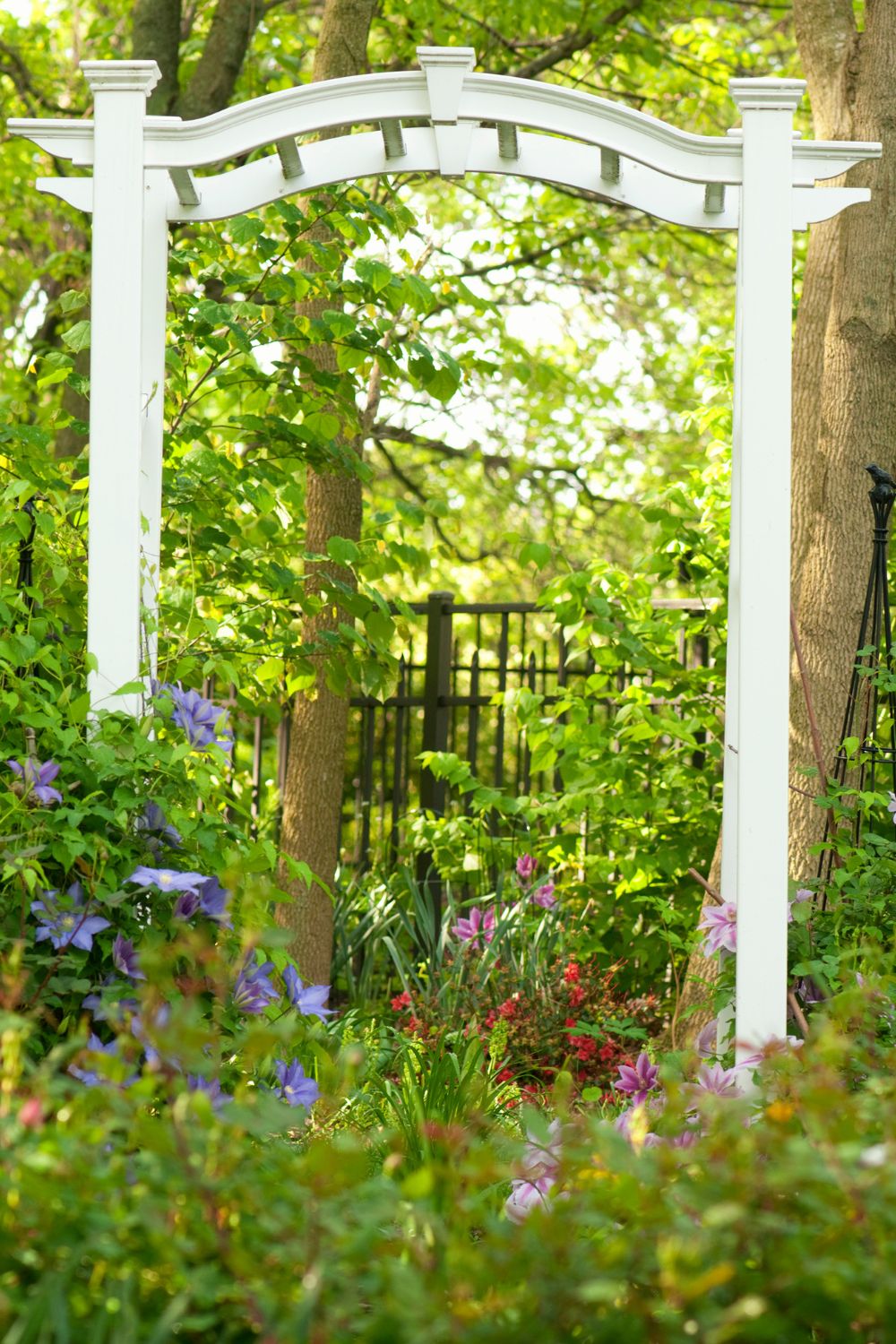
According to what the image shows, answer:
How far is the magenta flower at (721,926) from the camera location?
3.00 metres

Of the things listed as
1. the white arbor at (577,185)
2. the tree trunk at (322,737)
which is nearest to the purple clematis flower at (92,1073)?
the white arbor at (577,185)

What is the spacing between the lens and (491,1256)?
143cm

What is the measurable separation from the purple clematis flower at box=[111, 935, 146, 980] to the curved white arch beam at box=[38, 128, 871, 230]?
169cm

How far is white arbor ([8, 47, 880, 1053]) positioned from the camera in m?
2.86

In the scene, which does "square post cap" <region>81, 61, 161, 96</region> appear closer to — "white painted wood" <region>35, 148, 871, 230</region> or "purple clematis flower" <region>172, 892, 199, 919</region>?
"white painted wood" <region>35, 148, 871, 230</region>

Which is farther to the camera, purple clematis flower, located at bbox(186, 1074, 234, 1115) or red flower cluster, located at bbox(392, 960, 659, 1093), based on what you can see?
red flower cluster, located at bbox(392, 960, 659, 1093)

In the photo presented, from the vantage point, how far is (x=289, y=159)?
309 centimetres

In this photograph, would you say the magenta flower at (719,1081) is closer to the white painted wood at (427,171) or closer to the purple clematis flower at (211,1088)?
the purple clematis flower at (211,1088)

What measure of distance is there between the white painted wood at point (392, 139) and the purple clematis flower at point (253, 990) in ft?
5.97

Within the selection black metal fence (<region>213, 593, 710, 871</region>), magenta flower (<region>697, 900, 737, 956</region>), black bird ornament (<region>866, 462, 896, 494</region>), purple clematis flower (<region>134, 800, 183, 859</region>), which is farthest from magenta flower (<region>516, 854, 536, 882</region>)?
purple clematis flower (<region>134, 800, 183, 859</region>)

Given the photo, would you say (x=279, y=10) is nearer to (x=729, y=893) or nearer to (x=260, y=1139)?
(x=729, y=893)

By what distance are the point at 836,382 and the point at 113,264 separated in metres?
2.35

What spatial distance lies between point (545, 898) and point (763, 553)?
2.48m

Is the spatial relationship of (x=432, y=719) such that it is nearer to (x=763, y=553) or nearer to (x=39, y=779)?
(x=763, y=553)
